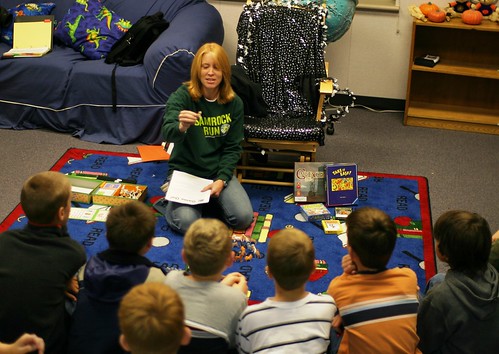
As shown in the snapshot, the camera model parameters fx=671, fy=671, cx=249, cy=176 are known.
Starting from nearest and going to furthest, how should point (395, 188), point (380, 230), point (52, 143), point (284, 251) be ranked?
1. point (284, 251)
2. point (380, 230)
3. point (395, 188)
4. point (52, 143)

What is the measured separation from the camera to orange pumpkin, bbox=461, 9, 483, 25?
464 centimetres

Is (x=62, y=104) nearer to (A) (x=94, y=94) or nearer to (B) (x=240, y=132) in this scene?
(A) (x=94, y=94)

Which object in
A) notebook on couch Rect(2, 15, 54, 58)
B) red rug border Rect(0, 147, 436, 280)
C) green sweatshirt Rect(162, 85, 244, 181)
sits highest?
notebook on couch Rect(2, 15, 54, 58)

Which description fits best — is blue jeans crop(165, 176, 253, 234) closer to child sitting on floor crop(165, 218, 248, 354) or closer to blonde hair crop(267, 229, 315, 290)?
child sitting on floor crop(165, 218, 248, 354)

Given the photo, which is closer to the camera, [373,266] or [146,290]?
[146,290]

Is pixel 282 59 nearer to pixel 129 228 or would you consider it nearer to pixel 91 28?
pixel 91 28

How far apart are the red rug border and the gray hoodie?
3.33 ft

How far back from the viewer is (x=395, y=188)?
4.14 meters

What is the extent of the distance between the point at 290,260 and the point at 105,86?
2.92 meters

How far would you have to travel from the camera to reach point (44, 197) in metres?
2.41

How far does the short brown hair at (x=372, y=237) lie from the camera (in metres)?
2.24

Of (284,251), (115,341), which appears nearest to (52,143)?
(115,341)

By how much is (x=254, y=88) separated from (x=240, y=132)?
47cm

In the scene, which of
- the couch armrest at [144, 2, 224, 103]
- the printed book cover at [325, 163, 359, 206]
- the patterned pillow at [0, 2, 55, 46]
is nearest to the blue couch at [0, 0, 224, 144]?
the couch armrest at [144, 2, 224, 103]
